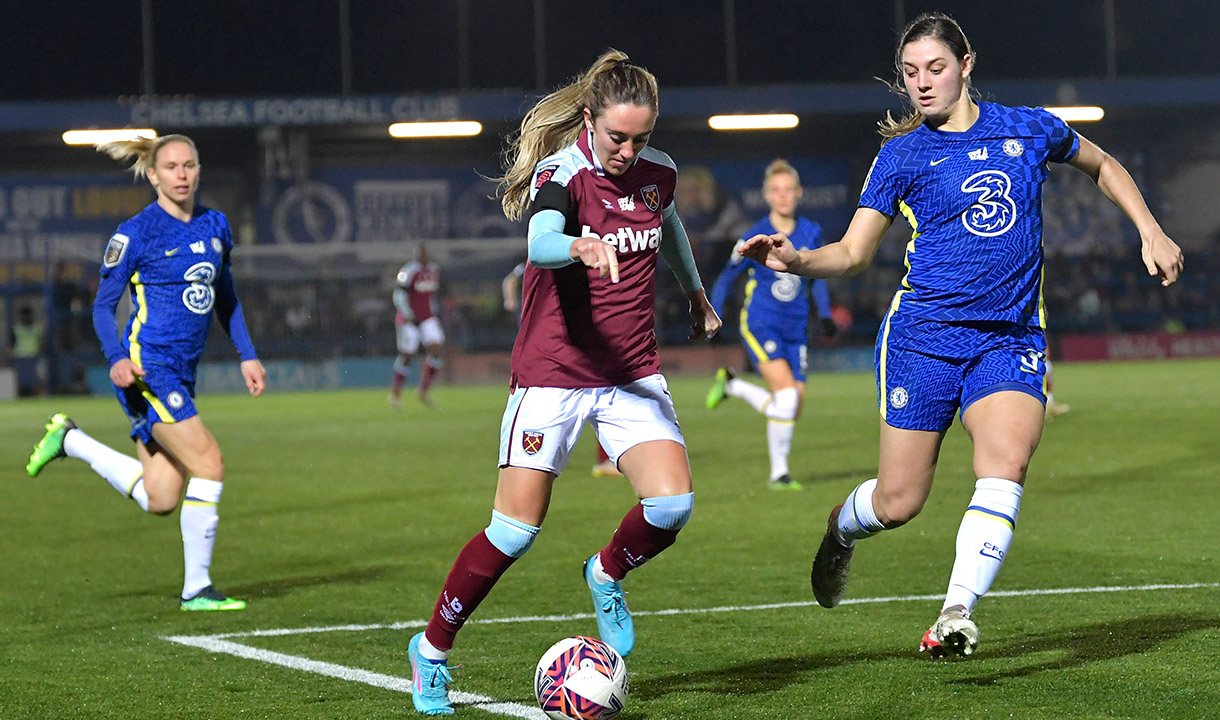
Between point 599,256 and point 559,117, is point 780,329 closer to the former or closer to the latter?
point 559,117

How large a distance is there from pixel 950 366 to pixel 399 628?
2644mm

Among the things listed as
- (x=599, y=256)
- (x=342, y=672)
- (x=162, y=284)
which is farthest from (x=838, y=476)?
(x=599, y=256)

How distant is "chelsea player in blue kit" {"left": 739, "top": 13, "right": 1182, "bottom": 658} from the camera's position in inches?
188

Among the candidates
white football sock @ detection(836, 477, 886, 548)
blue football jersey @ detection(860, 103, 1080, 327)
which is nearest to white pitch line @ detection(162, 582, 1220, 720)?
white football sock @ detection(836, 477, 886, 548)

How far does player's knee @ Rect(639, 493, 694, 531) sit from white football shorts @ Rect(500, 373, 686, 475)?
0.61 ft

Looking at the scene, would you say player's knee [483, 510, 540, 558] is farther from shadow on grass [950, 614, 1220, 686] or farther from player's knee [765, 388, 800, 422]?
player's knee [765, 388, 800, 422]

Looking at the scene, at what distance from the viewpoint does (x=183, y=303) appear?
711cm

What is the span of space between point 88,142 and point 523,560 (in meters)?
27.2

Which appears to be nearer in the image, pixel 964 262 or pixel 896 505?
pixel 964 262

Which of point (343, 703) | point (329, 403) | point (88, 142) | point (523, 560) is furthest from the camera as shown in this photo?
point (88, 142)

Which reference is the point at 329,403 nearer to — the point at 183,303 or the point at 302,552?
the point at 302,552

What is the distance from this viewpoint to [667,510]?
491 centimetres

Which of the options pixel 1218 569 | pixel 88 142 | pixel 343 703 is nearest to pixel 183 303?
pixel 343 703

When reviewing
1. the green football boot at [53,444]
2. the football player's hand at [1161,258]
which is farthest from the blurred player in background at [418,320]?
the football player's hand at [1161,258]
